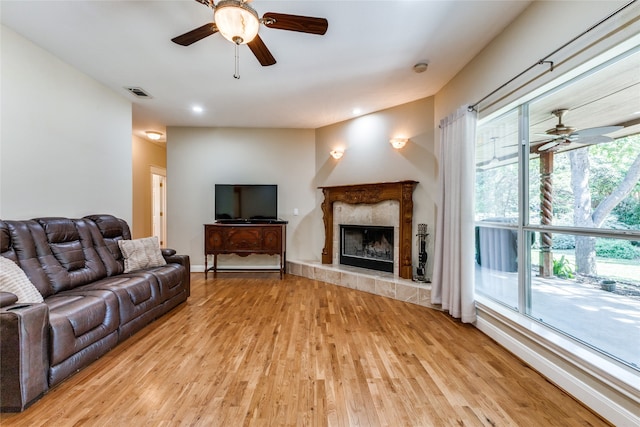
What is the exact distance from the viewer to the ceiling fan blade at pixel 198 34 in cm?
189

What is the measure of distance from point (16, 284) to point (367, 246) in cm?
403

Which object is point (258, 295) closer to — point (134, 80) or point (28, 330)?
point (28, 330)

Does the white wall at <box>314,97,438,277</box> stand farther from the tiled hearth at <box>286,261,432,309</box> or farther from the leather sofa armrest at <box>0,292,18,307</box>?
the leather sofa armrest at <box>0,292,18,307</box>

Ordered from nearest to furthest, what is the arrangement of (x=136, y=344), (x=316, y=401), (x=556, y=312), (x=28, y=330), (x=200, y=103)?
(x=28, y=330) < (x=316, y=401) < (x=556, y=312) < (x=136, y=344) < (x=200, y=103)

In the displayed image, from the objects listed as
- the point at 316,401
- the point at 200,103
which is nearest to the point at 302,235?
the point at 200,103

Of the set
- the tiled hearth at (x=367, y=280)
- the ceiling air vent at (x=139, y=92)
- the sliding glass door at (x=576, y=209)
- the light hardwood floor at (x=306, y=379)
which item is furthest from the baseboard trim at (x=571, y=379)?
the ceiling air vent at (x=139, y=92)

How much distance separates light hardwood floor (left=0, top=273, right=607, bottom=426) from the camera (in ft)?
5.10

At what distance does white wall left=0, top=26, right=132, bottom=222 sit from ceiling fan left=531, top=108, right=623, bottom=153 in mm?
4686

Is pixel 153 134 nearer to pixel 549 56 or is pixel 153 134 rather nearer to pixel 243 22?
pixel 243 22

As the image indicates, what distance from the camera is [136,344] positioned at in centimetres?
241

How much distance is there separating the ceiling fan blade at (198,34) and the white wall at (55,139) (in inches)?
71.2

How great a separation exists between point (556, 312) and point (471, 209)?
1.07m

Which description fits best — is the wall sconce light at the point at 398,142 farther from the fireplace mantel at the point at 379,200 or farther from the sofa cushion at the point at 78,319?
the sofa cushion at the point at 78,319

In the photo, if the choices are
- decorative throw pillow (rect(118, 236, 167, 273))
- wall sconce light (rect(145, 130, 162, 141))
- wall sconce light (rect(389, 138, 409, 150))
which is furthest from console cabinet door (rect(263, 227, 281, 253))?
wall sconce light (rect(145, 130, 162, 141))
